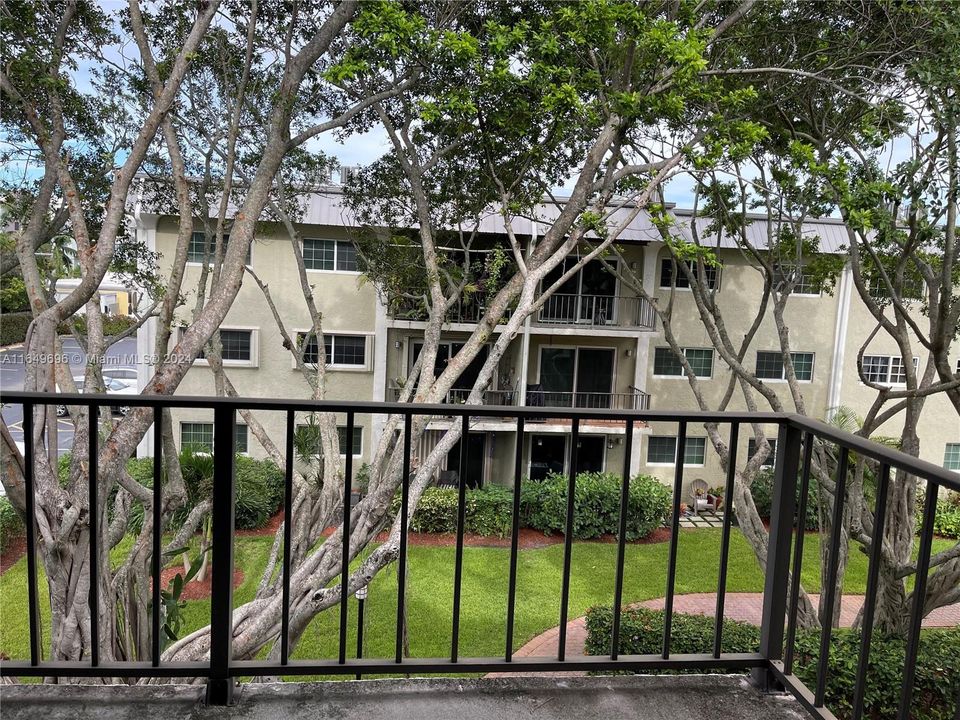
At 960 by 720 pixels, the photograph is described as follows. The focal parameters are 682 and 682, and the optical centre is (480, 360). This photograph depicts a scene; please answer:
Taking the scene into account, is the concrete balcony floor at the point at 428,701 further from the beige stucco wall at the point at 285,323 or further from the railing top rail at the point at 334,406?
the beige stucco wall at the point at 285,323

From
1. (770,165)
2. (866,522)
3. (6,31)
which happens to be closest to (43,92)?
(6,31)

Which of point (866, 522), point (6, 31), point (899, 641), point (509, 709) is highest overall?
point (6, 31)

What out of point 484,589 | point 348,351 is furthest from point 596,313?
point 484,589

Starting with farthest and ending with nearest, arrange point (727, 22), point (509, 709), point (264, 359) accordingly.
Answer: point (264, 359), point (727, 22), point (509, 709)

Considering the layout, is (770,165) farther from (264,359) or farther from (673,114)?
(264,359)

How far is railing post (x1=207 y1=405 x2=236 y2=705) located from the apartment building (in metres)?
9.19

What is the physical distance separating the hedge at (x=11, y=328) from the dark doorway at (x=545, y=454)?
27.7 feet

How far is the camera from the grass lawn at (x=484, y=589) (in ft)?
26.2

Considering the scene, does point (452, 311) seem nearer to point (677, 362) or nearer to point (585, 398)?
point (585, 398)

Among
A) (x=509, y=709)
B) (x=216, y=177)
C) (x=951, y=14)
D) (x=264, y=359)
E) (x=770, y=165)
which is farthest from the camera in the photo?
(x=264, y=359)

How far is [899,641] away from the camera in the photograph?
240 inches

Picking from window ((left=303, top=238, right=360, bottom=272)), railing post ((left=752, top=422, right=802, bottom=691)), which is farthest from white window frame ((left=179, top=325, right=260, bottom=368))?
railing post ((left=752, top=422, right=802, bottom=691))

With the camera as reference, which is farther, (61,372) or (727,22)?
(727,22)

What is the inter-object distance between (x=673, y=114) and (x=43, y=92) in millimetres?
5098
